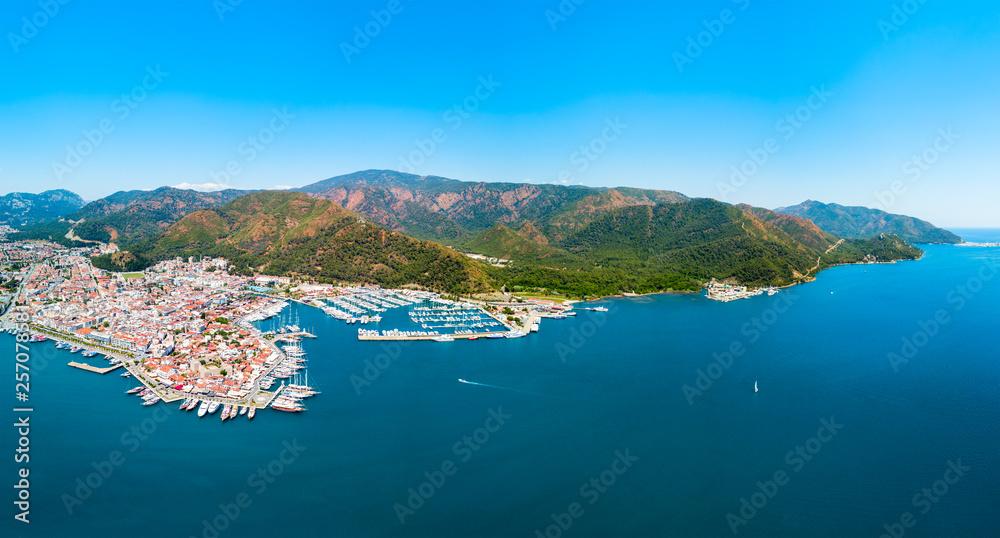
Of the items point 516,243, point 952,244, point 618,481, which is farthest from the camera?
point 952,244

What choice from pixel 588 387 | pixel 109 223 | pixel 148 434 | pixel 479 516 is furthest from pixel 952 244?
pixel 109 223

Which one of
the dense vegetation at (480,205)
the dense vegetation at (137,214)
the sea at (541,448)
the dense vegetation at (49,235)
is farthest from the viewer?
the dense vegetation at (480,205)

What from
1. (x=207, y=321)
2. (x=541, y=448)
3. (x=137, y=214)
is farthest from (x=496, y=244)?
(x=137, y=214)

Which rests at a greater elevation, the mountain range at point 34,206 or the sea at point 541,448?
the mountain range at point 34,206

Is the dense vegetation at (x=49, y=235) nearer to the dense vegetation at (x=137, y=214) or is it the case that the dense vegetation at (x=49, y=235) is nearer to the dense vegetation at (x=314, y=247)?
the dense vegetation at (x=137, y=214)

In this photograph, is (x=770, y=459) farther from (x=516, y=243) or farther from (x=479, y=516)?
(x=516, y=243)

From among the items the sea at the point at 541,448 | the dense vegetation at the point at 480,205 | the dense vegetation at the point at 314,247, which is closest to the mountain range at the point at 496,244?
the dense vegetation at the point at 314,247

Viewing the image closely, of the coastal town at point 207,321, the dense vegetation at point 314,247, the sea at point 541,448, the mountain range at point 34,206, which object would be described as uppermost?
the mountain range at point 34,206
